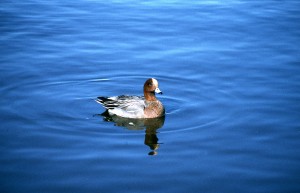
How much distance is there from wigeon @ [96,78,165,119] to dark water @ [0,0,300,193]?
0.88ft

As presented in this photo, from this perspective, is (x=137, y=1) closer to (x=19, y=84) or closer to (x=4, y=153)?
(x=19, y=84)

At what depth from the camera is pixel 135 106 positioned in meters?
11.2

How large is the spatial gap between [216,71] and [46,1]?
10735 millimetres

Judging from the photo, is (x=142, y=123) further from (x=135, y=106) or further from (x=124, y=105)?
(x=124, y=105)

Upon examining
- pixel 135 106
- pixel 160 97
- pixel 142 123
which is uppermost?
pixel 160 97

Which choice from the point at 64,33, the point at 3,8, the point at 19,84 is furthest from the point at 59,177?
the point at 3,8

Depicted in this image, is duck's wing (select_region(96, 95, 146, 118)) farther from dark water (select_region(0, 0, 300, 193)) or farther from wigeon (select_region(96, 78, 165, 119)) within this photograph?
dark water (select_region(0, 0, 300, 193))

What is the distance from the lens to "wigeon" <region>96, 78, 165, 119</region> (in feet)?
36.1

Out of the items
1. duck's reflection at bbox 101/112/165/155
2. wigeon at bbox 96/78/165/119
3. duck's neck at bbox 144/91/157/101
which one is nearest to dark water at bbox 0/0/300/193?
duck's reflection at bbox 101/112/165/155

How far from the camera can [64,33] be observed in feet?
55.7

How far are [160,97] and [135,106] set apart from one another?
1.17 metres

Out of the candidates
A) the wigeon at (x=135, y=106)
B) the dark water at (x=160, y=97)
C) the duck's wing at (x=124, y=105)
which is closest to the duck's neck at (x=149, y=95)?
the wigeon at (x=135, y=106)

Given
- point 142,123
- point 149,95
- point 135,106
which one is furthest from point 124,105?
point 149,95

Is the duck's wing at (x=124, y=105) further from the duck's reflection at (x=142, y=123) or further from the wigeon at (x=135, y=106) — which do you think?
the duck's reflection at (x=142, y=123)
